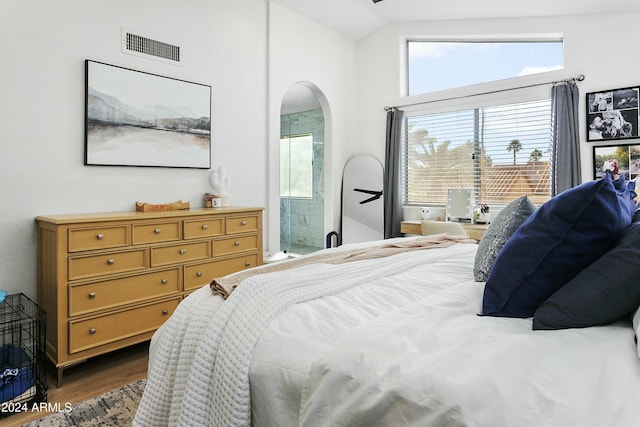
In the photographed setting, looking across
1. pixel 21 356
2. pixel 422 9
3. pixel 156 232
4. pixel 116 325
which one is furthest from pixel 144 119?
pixel 422 9

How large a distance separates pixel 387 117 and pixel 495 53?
1372 millimetres

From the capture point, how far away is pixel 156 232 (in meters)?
2.57

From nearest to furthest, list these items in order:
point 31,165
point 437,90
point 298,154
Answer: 1. point 31,165
2. point 437,90
3. point 298,154

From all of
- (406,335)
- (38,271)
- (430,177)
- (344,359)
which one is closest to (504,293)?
(406,335)

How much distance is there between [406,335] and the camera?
97cm

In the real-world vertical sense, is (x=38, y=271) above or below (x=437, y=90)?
below

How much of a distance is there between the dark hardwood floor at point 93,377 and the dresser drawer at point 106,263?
0.62 metres

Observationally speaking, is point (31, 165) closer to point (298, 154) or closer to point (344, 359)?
point (344, 359)

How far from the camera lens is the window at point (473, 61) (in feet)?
→ 13.0

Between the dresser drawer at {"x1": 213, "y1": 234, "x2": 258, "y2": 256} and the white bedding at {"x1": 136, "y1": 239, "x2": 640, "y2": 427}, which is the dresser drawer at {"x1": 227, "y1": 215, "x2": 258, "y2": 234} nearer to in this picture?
the dresser drawer at {"x1": 213, "y1": 234, "x2": 258, "y2": 256}

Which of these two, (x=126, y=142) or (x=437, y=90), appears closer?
(x=126, y=142)

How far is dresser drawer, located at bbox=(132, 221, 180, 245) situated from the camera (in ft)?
8.13

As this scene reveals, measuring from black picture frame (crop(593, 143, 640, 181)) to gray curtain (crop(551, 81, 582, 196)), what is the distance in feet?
0.51

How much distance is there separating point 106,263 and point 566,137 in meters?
4.01
